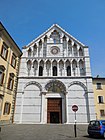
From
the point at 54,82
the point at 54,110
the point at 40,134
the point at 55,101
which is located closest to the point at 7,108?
the point at 54,110

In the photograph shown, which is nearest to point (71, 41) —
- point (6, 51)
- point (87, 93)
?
point (87, 93)

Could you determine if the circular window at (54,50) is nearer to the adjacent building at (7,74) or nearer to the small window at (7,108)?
the adjacent building at (7,74)

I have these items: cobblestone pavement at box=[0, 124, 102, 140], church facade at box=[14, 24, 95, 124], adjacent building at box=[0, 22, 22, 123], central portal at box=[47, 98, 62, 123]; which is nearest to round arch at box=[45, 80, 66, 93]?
church facade at box=[14, 24, 95, 124]

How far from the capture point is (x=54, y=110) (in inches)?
877

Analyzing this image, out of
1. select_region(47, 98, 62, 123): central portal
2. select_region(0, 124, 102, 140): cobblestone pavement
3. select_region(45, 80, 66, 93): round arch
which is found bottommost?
select_region(0, 124, 102, 140): cobblestone pavement

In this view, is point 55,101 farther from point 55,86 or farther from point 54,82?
point 54,82

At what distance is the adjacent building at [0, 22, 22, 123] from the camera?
712 inches

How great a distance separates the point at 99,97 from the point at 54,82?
10615 mm

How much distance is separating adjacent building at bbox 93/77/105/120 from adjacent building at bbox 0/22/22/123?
16.3 metres

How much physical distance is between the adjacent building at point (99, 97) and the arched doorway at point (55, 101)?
8.28 metres

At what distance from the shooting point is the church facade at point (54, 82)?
21359 millimetres

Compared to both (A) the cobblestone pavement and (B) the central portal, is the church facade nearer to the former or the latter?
(B) the central portal

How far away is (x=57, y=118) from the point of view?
22.2 m

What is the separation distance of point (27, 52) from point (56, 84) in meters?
8.61
